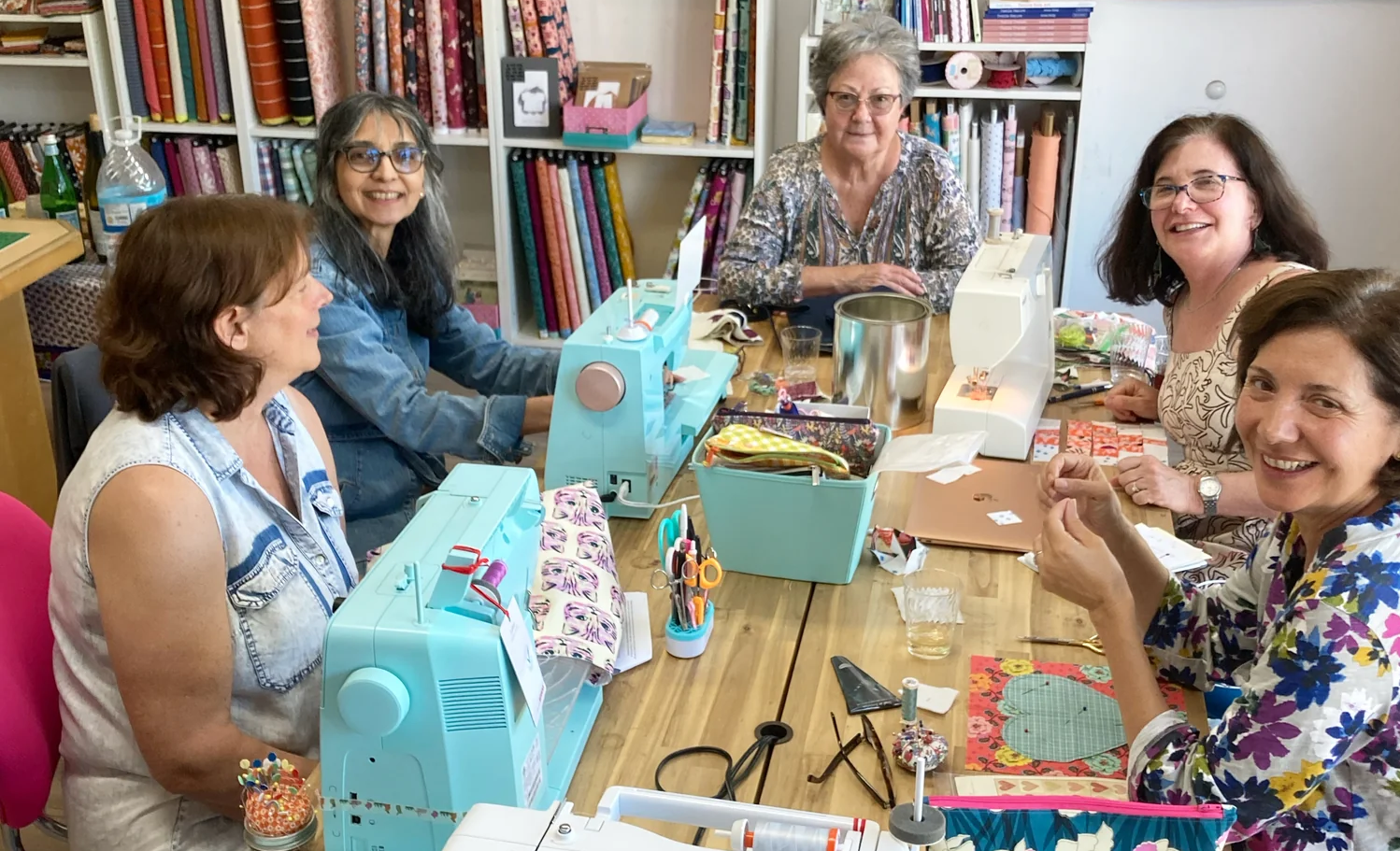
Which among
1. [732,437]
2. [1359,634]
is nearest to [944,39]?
[732,437]

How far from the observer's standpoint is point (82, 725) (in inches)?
59.1

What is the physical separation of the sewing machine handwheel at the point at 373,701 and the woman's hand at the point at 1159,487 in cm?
127

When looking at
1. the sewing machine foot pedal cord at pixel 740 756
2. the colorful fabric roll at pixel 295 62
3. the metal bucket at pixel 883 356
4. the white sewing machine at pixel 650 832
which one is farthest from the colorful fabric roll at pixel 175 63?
the white sewing machine at pixel 650 832

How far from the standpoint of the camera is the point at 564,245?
3.95m

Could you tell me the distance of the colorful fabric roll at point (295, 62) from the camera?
376 cm

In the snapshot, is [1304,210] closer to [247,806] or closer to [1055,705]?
[1055,705]

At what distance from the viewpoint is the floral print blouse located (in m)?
1.14

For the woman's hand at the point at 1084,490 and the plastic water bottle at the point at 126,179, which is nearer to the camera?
the woman's hand at the point at 1084,490

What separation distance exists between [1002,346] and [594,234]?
2.14m

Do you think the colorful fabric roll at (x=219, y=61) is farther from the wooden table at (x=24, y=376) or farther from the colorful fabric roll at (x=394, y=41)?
the wooden table at (x=24, y=376)

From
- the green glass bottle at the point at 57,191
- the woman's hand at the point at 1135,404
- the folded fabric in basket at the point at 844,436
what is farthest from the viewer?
the green glass bottle at the point at 57,191

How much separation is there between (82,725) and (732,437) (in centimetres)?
90

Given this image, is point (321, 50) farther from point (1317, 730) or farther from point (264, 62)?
point (1317, 730)

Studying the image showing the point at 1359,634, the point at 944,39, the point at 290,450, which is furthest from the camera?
→ the point at 944,39
